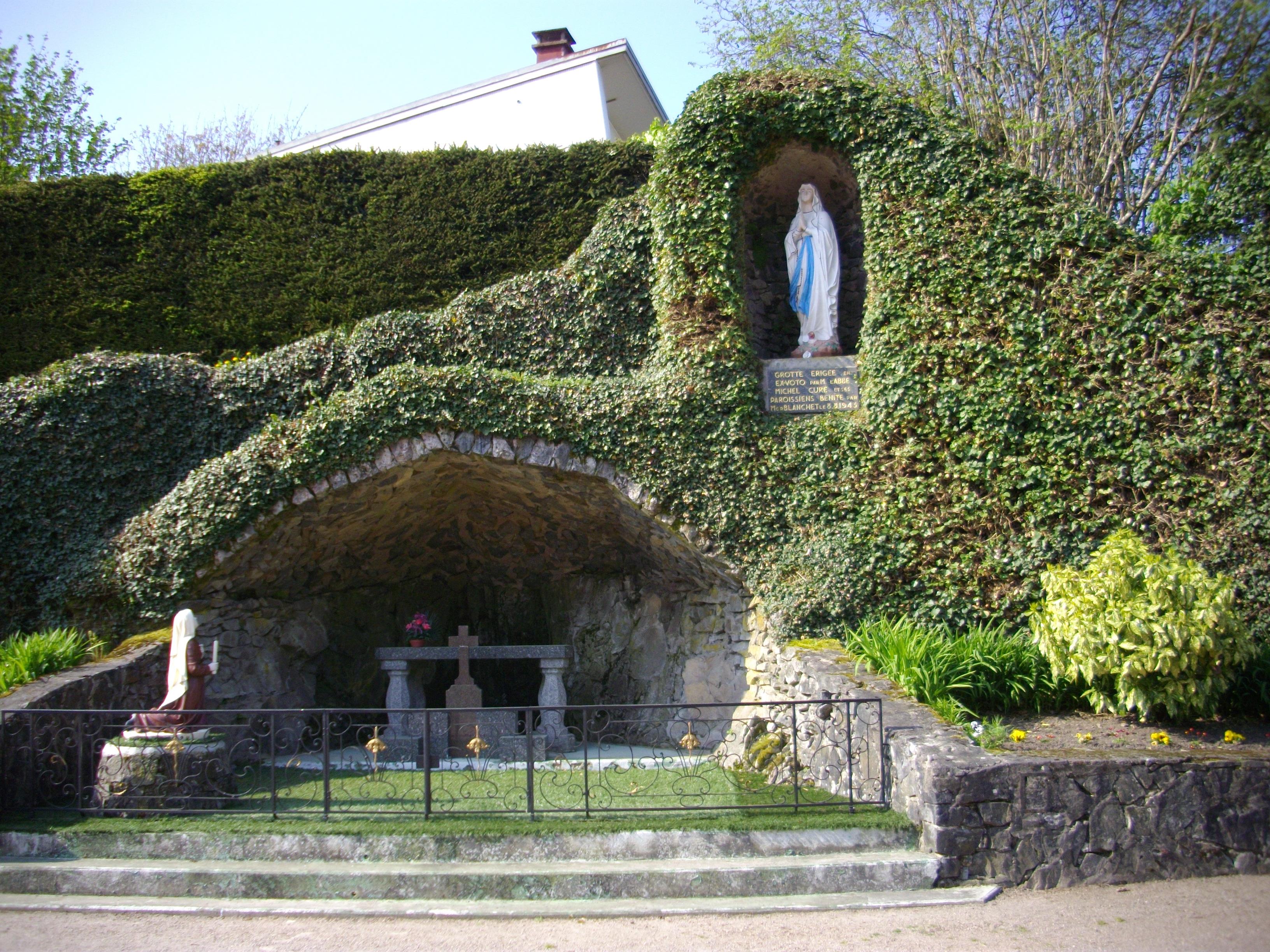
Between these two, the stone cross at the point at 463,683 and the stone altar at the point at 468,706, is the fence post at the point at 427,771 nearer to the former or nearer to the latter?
the stone altar at the point at 468,706

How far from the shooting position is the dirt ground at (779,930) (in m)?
4.55

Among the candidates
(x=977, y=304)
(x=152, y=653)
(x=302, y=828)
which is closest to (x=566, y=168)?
(x=977, y=304)

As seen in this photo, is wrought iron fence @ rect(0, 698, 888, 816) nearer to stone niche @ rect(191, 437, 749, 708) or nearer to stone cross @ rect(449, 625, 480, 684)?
stone cross @ rect(449, 625, 480, 684)

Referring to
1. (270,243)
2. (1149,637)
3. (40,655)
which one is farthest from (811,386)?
(270,243)

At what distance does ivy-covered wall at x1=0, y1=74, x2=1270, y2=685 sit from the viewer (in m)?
7.87

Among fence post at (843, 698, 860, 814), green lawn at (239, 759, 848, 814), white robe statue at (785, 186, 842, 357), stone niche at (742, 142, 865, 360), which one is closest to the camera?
fence post at (843, 698, 860, 814)

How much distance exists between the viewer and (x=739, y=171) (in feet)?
32.5

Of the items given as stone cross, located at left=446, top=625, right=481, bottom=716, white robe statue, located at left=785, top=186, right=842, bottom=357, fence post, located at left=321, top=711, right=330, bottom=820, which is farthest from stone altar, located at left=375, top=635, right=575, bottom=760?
white robe statue, located at left=785, top=186, right=842, bottom=357

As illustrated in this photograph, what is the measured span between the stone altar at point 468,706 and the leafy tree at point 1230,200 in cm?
760

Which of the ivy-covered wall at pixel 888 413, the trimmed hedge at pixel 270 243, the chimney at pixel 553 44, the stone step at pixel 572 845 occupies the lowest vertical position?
the stone step at pixel 572 845

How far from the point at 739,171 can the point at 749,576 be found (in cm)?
460

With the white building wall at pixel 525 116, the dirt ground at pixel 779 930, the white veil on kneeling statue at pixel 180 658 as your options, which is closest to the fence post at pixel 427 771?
the dirt ground at pixel 779 930

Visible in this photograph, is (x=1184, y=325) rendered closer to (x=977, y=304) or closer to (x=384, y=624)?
(x=977, y=304)

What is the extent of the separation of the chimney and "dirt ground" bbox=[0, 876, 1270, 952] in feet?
55.8
